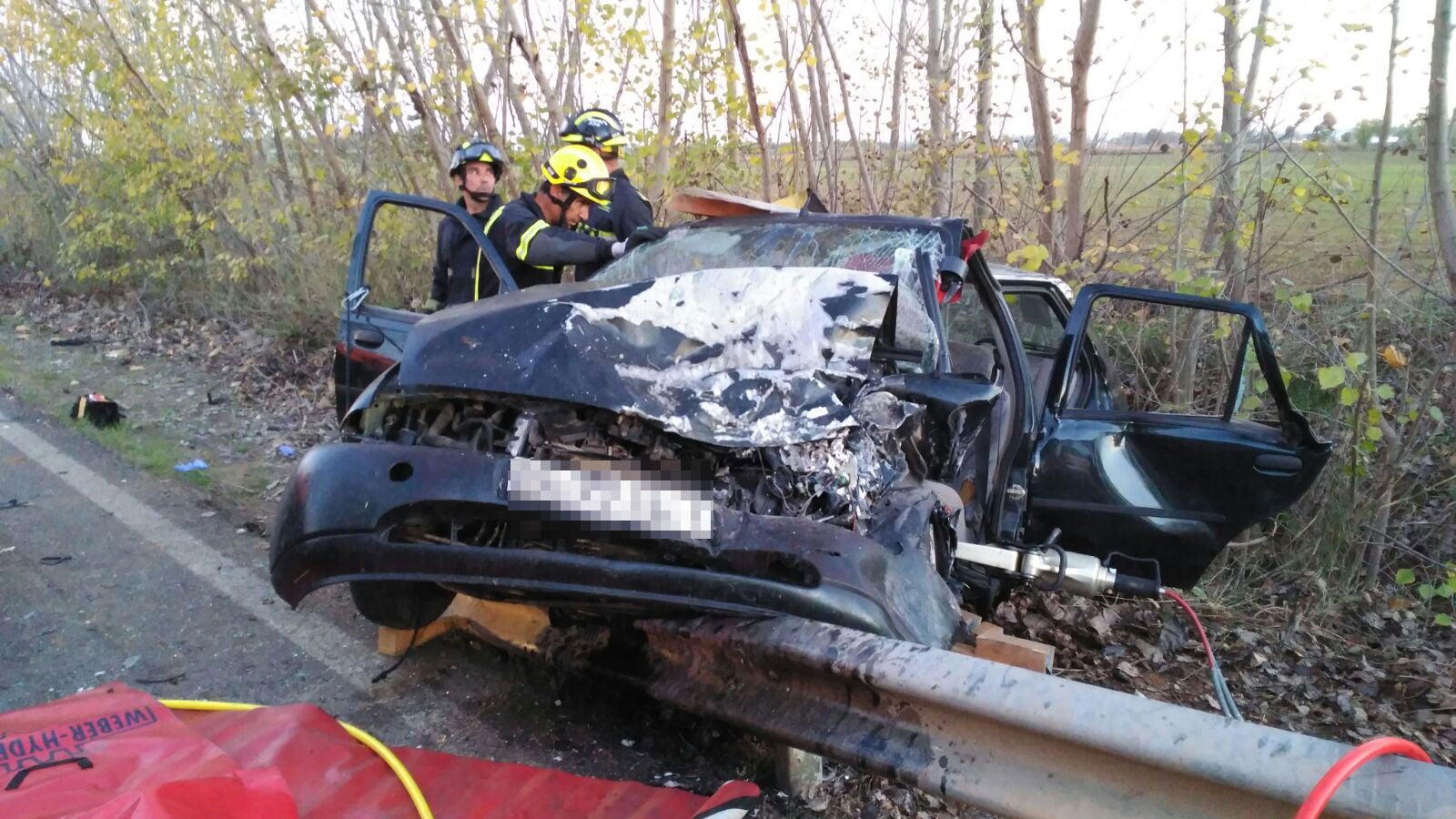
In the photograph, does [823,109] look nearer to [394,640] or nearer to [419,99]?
[419,99]

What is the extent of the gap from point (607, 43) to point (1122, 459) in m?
5.22

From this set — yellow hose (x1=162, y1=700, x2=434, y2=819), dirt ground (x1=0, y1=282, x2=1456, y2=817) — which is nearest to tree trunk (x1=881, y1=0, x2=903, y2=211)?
dirt ground (x1=0, y1=282, x2=1456, y2=817)

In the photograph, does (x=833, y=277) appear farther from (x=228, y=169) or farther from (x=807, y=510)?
(x=228, y=169)

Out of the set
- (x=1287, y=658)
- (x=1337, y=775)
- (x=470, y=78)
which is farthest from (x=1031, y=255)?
(x=470, y=78)

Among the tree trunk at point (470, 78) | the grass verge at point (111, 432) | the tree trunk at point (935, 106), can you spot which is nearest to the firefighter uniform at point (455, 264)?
the grass verge at point (111, 432)

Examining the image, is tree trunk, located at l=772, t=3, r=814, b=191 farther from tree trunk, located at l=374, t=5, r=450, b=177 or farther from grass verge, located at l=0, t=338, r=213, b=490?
grass verge, located at l=0, t=338, r=213, b=490

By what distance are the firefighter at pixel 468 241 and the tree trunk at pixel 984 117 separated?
306cm

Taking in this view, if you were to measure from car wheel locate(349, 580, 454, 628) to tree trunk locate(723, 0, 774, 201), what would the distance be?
4.38 meters

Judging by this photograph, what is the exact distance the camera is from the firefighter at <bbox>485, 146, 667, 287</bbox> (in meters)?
4.21

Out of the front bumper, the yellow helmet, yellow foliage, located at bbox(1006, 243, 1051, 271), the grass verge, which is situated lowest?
the grass verge

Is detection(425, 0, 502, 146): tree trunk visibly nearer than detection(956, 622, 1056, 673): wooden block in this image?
No

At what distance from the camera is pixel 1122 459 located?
3490mm

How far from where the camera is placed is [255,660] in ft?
10.9

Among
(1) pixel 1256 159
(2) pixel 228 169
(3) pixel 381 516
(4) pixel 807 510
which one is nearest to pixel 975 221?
(1) pixel 1256 159
